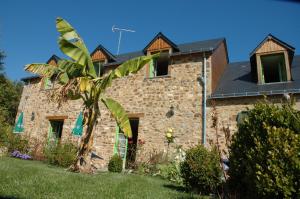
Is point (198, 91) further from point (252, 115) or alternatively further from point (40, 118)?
point (40, 118)

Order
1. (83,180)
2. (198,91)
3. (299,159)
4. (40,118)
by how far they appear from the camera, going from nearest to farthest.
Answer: (299,159) → (83,180) → (198,91) → (40,118)

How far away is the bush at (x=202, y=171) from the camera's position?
22.1ft

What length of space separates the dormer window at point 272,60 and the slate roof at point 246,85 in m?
0.39

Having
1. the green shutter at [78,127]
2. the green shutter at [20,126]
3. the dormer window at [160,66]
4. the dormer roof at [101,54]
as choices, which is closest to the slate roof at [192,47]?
the dormer roof at [101,54]

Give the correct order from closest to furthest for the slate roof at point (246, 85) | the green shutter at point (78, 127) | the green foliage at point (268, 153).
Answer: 1. the green foliage at point (268, 153)
2. the slate roof at point (246, 85)
3. the green shutter at point (78, 127)

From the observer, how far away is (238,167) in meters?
4.73

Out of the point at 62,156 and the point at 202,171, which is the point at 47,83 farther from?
the point at 202,171

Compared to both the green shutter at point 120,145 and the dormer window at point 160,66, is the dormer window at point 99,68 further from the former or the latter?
the green shutter at point 120,145

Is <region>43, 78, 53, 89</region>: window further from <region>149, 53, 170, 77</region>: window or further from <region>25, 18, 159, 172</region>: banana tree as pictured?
<region>25, 18, 159, 172</region>: banana tree

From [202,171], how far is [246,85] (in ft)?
20.2

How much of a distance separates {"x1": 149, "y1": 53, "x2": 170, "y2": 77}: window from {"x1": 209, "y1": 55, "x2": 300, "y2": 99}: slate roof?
9.43 feet

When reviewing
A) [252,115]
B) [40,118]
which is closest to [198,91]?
[252,115]

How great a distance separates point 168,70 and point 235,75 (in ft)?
11.3

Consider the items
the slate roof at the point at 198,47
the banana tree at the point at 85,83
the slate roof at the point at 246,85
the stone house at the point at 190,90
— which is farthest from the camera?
the slate roof at the point at 198,47
